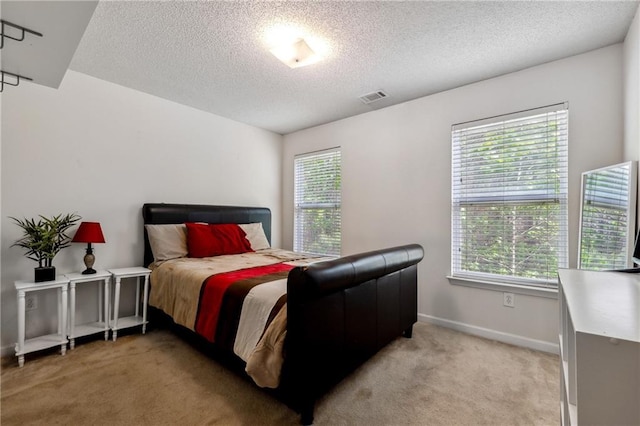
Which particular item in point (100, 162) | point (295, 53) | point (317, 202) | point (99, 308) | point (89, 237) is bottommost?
point (99, 308)

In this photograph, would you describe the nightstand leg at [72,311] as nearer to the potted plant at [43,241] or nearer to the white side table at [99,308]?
the white side table at [99,308]

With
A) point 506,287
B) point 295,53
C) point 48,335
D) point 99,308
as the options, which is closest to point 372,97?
point 295,53

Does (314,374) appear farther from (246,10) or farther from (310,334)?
(246,10)

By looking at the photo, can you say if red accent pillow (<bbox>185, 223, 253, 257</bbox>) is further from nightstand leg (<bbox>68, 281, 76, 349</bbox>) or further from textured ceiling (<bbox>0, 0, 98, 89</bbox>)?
textured ceiling (<bbox>0, 0, 98, 89</bbox>)

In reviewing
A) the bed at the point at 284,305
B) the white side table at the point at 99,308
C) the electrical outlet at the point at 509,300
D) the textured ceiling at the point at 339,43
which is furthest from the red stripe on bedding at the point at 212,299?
the electrical outlet at the point at 509,300

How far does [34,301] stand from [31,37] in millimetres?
2112

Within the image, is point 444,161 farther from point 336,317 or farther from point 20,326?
point 20,326

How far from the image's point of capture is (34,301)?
237 centimetres

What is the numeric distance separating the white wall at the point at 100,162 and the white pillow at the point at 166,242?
28 cm

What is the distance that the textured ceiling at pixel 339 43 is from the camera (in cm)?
181

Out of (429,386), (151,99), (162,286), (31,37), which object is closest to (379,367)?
(429,386)

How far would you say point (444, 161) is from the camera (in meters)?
2.93

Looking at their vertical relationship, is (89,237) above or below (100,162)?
below

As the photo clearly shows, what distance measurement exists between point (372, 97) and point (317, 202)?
1.62 meters
